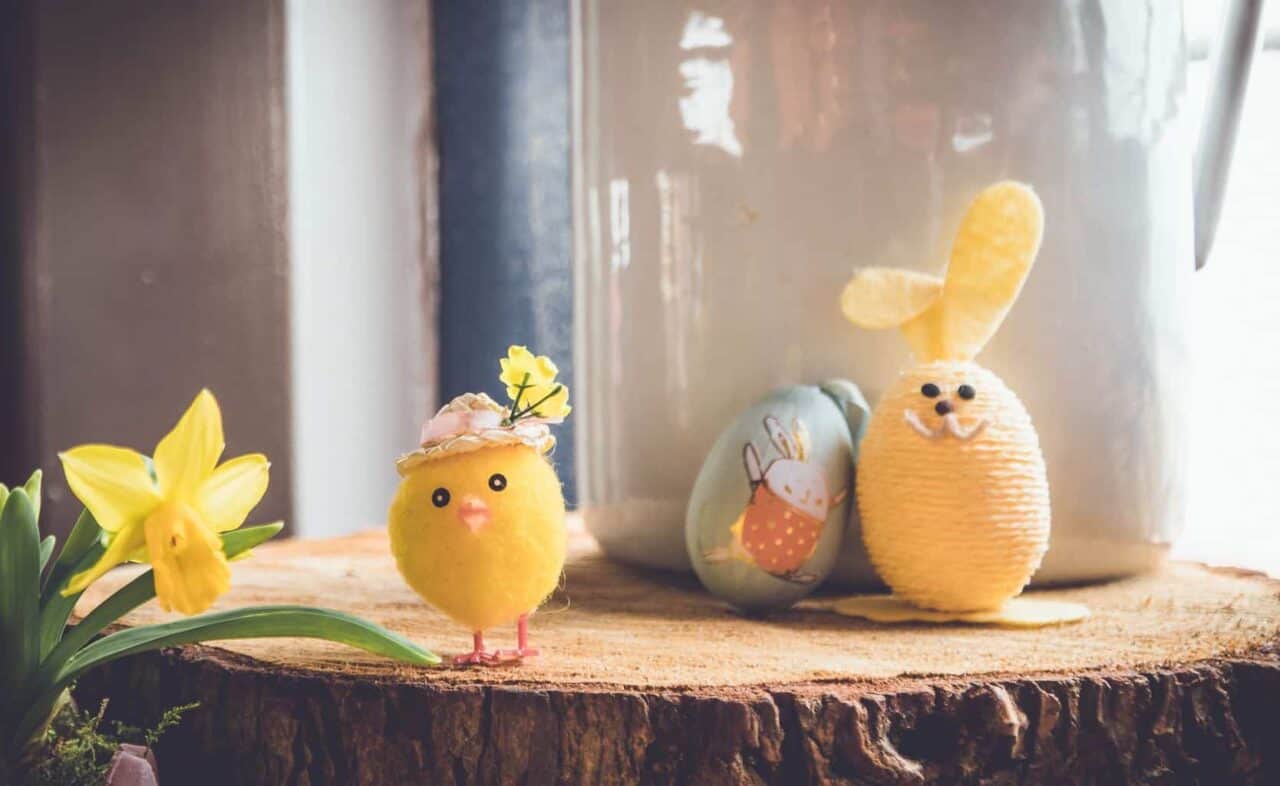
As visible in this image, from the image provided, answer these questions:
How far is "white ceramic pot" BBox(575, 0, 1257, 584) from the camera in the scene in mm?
722

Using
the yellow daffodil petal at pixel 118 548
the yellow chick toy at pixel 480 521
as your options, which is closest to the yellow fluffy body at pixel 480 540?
the yellow chick toy at pixel 480 521

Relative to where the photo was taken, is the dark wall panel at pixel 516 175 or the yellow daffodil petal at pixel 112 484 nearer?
the yellow daffodil petal at pixel 112 484

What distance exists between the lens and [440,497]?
0.55 meters

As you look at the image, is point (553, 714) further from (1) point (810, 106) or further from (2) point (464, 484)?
(1) point (810, 106)

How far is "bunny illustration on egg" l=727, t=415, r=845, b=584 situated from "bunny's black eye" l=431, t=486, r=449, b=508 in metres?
0.17

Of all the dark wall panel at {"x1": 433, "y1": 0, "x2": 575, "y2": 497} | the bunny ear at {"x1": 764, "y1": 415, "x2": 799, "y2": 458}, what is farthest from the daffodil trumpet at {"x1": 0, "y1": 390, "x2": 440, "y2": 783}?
the dark wall panel at {"x1": 433, "y1": 0, "x2": 575, "y2": 497}

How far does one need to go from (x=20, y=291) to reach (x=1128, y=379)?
1.02 meters

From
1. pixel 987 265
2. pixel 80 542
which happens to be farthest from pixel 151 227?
pixel 987 265

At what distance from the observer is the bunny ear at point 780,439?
2.16 ft

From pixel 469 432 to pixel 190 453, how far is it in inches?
4.7

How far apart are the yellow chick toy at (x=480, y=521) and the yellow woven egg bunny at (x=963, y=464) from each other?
7.3 inches

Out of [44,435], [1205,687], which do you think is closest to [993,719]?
[1205,687]

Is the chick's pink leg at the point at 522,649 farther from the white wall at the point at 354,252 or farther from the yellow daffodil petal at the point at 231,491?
the white wall at the point at 354,252

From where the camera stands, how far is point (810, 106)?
729mm
